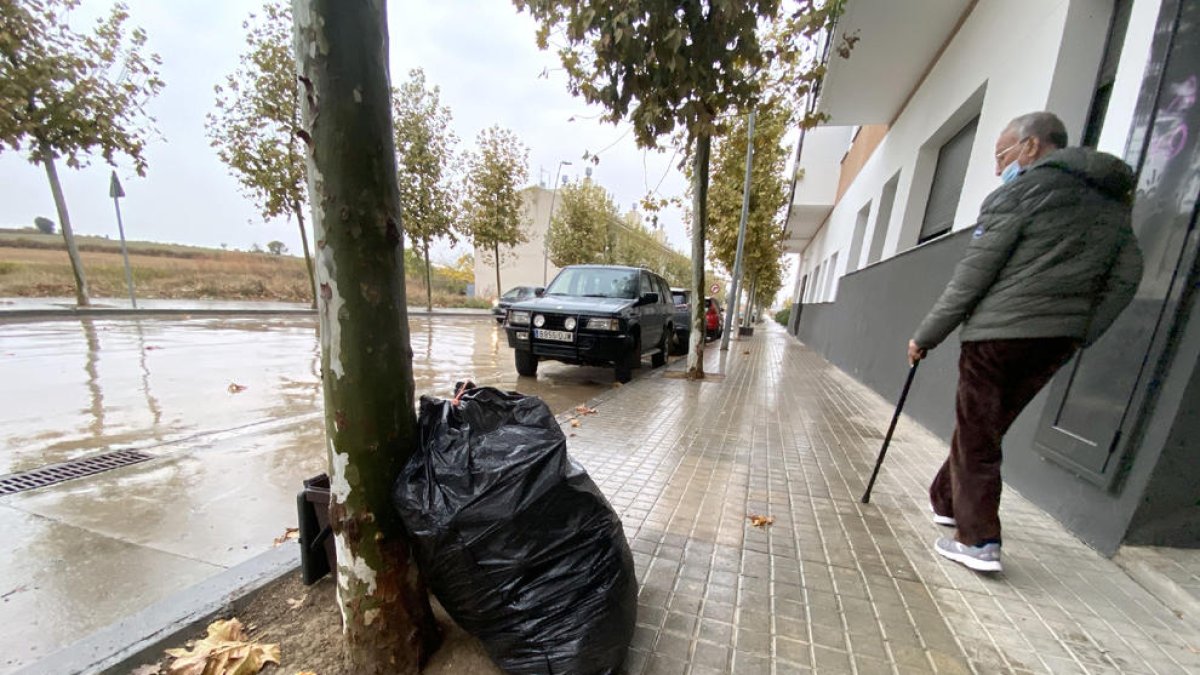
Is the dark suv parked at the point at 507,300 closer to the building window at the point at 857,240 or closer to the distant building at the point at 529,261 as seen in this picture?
the building window at the point at 857,240

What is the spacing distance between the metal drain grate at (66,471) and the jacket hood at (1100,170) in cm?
568

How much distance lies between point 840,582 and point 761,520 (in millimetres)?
591

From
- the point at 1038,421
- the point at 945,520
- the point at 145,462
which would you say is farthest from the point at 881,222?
the point at 145,462

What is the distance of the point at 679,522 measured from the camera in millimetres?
2660

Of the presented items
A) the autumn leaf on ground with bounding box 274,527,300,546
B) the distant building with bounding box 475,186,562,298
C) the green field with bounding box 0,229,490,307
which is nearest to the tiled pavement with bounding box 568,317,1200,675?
the autumn leaf on ground with bounding box 274,527,300,546

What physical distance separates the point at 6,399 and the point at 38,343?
4284 millimetres

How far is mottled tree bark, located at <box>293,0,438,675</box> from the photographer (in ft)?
4.21

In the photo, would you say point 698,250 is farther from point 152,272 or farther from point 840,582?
point 152,272

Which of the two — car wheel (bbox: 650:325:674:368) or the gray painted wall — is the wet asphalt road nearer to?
car wheel (bbox: 650:325:674:368)

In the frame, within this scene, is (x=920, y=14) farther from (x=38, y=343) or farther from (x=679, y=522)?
(x=38, y=343)

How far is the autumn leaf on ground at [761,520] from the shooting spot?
8.78 ft

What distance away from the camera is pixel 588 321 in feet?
19.8

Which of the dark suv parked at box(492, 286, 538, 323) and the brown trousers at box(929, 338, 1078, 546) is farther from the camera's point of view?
the dark suv parked at box(492, 286, 538, 323)

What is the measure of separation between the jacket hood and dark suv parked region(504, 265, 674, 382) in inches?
176
